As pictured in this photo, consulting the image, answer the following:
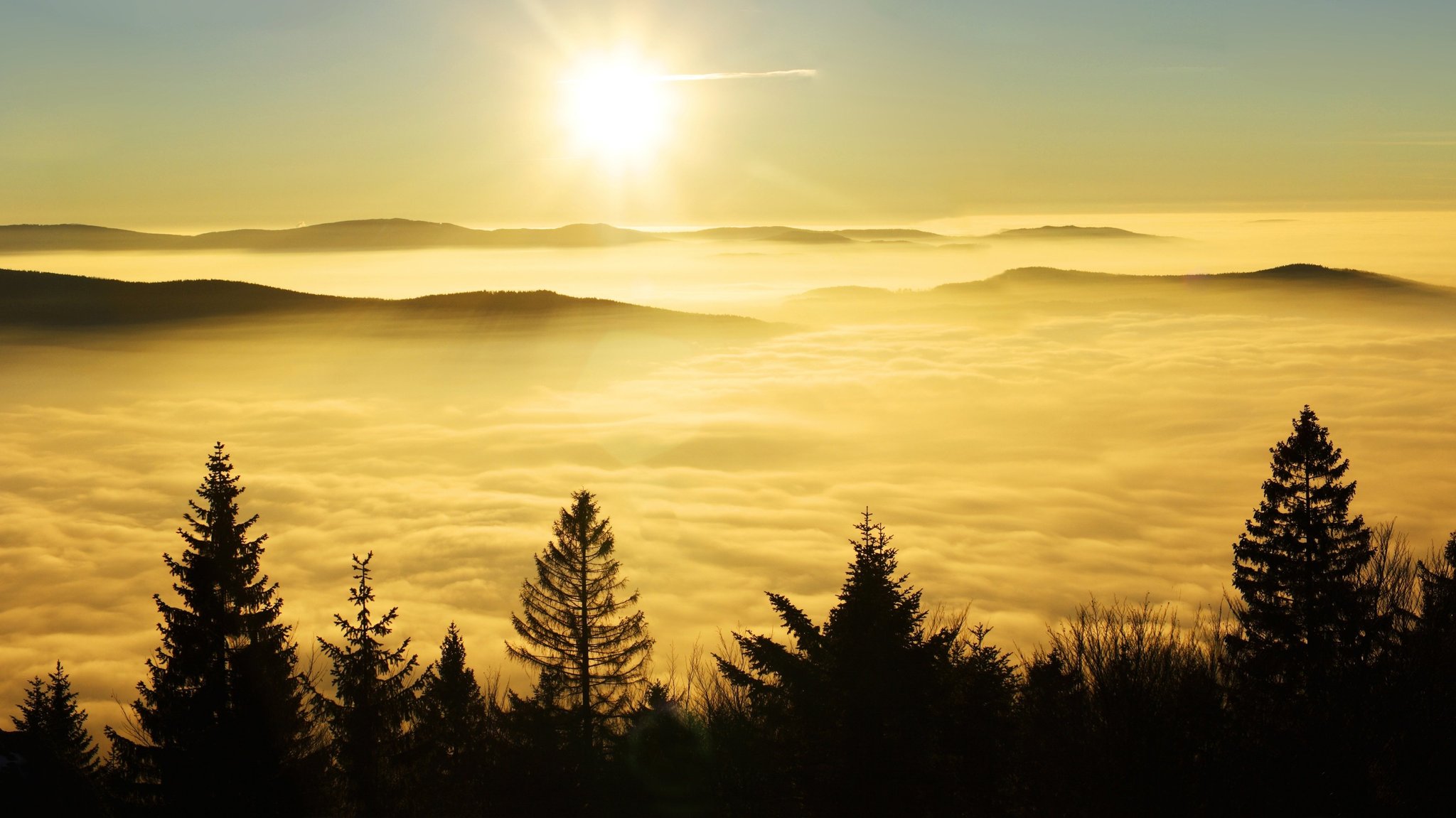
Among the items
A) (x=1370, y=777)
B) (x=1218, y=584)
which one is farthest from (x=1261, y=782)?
(x=1218, y=584)

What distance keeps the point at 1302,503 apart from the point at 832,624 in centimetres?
2067

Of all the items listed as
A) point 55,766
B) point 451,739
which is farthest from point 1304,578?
point 55,766

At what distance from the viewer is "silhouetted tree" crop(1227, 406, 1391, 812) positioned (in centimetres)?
2397

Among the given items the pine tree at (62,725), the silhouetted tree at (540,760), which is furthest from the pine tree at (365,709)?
the pine tree at (62,725)

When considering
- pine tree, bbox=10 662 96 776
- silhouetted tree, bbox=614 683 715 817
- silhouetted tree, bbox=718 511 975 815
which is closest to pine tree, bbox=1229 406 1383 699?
silhouetted tree, bbox=718 511 975 815

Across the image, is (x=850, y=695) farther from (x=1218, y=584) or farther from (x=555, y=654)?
(x=1218, y=584)

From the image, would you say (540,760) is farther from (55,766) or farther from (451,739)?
(55,766)

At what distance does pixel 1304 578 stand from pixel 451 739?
84.6 feet

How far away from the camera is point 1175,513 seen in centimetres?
19100

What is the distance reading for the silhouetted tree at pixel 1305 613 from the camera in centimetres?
2397

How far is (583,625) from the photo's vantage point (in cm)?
3303

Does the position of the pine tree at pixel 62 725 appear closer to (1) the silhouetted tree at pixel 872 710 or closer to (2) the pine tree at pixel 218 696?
(2) the pine tree at pixel 218 696

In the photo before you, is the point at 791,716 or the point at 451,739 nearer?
the point at 791,716

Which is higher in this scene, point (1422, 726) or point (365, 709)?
point (365, 709)
